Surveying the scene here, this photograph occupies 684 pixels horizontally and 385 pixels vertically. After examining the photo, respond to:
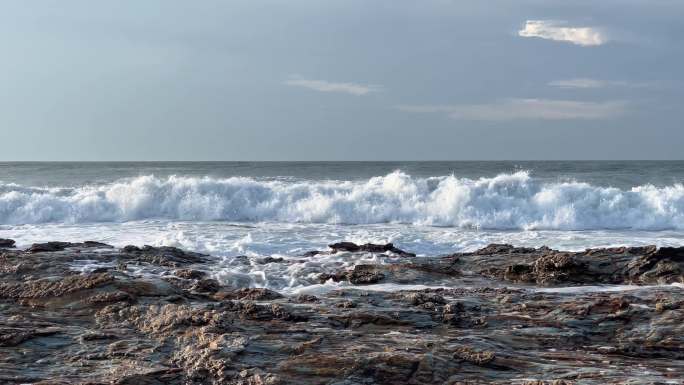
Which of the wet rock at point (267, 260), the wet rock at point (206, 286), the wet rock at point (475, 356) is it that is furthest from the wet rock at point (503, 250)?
the wet rock at point (475, 356)

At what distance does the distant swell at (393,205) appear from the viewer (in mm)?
21953

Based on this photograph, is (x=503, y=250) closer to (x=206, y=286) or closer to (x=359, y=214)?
(x=206, y=286)

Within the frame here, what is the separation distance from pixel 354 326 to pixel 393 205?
1738 cm

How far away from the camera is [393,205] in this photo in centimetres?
2397

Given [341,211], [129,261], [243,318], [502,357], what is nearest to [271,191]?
[341,211]

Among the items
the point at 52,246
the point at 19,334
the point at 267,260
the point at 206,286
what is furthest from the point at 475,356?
the point at 52,246

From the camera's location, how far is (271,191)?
26016mm

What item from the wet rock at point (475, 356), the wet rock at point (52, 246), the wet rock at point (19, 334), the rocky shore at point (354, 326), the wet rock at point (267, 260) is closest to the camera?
the rocky shore at point (354, 326)

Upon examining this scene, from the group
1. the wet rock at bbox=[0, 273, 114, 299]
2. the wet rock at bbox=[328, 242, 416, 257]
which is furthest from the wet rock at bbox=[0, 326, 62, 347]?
the wet rock at bbox=[328, 242, 416, 257]

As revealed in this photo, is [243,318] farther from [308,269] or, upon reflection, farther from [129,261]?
[129,261]

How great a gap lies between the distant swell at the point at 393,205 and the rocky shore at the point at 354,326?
1178 centimetres

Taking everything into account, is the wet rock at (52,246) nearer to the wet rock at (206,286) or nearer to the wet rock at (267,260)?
the wet rock at (267,260)

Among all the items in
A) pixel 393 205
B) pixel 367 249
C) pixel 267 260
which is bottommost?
pixel 267 260

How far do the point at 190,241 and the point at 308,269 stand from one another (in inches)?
233
